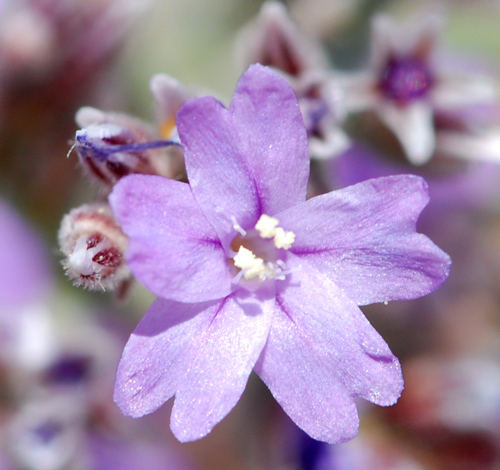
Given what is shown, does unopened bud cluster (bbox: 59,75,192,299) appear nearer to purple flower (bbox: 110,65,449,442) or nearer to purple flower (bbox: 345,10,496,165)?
purple flower (bbox: 110,65,449,442)

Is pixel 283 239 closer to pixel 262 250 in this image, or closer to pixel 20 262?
pixel 262 250

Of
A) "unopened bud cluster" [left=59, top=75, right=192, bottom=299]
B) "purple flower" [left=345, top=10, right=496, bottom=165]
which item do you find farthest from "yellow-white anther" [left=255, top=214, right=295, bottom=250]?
"purple flower" [left=345, top=10, right=496, bottom=165]

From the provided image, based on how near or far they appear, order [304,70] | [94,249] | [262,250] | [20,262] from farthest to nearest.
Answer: [20,262] < [304,70] < [262,250] < [94,249]

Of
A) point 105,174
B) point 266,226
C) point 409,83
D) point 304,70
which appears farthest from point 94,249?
point 409,83

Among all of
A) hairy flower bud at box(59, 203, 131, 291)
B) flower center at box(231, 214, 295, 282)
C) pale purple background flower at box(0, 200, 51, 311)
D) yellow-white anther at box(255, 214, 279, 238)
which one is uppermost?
hairy flower bud at box(59, 203, 131, 291)

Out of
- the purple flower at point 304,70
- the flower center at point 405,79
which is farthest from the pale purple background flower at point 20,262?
the flower center at point 405,79

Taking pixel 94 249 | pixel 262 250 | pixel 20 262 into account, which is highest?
pixel 94 249

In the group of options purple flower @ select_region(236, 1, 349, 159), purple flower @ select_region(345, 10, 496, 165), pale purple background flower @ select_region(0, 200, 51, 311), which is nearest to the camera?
purple flower @ select_region(236, 1, 349, 159)
